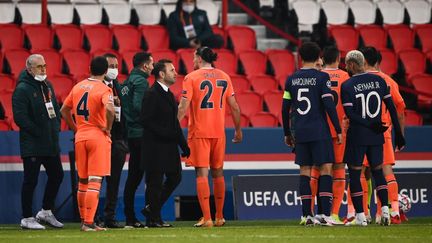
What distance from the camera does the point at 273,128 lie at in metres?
17.2

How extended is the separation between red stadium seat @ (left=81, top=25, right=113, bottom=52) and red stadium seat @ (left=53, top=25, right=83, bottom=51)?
0.14 meters

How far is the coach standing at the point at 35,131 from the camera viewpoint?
14398mm

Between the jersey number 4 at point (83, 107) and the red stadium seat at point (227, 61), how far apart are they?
645 cm

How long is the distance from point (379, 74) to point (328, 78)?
74cm

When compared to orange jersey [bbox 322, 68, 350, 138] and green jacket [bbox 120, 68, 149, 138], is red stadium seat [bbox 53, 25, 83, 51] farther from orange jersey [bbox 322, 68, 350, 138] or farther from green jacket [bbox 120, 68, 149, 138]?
orange jersey [bbox 322, 68, 350, 138]

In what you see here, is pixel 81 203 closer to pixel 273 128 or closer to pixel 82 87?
pixel 82 87

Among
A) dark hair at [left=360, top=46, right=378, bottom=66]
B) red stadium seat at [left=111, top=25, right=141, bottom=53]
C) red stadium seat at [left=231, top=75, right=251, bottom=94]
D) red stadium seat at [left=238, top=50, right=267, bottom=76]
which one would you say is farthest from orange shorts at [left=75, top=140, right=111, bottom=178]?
red stadium seat at [left=238, top=50, right=267, bottom=76]

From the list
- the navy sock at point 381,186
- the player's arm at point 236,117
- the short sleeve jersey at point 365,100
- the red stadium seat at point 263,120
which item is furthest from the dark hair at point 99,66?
the red stadium seat at point 263,120

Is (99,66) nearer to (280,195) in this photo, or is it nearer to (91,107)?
(91,107)

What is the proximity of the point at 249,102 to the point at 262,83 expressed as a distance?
0.81 m

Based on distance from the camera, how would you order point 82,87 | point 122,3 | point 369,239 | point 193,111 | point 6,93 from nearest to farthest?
point 369,239
point 82,87
point 193,111
point 6,93
point 122,3

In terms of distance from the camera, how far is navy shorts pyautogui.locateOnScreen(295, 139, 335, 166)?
13.6 metres

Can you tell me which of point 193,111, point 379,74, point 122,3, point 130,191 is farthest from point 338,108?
point 122,3

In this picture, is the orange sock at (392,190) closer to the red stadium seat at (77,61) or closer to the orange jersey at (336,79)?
the orange jersey at (336,79)
